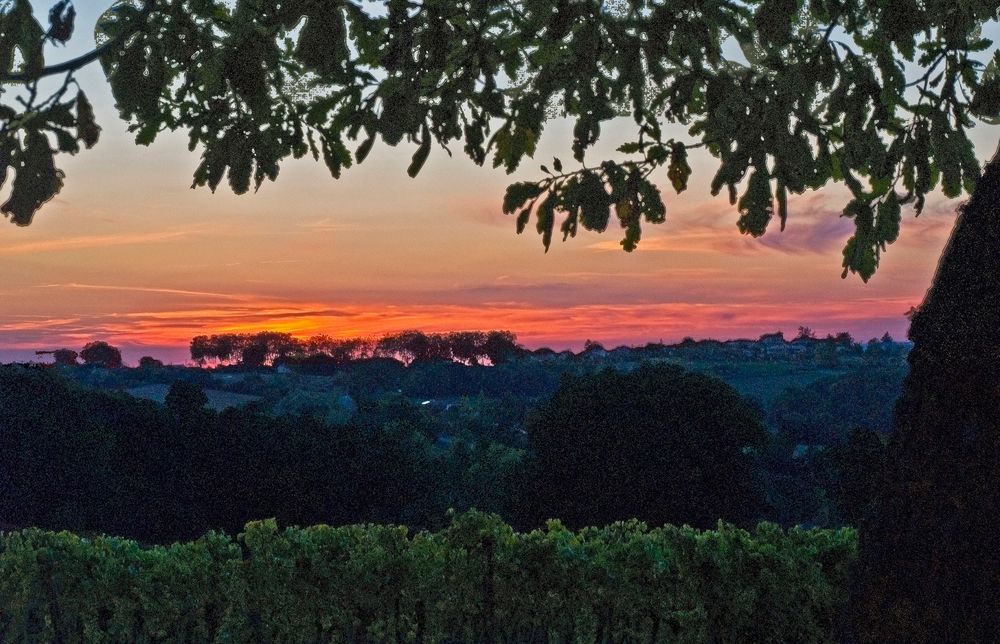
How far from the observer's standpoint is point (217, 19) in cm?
500

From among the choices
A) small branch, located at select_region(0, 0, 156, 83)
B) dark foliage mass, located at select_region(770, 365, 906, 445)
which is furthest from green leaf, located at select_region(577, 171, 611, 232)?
dark foliage mass, located at select_region(770, 365, 906, 445)

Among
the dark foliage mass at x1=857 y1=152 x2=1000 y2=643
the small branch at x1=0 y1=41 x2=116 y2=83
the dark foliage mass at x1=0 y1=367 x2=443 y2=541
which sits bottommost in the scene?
the dark foliage mass at x1=0 y1=367 x2=443 y2=541

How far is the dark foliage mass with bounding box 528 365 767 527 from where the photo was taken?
28312mm

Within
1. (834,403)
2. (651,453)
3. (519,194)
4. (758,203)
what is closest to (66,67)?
(519,194)

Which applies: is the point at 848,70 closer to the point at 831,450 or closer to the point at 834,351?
the point at 831,450

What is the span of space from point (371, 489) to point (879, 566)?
33.3 m

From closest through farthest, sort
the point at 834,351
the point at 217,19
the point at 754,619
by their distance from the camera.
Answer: the point at 217,19
the point at 754,619
the point at 834,351

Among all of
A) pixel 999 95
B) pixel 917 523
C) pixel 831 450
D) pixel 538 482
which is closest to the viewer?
pixel 917 523

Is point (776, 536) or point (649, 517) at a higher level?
point (776, 536)

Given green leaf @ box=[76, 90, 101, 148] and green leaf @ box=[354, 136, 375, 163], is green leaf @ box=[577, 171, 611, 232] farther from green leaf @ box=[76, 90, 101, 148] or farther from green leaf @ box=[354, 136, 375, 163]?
green leaf @ box=[76, 90, 101, 148]

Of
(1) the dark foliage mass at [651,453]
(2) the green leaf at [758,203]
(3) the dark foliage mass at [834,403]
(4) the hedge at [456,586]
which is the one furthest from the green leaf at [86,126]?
(3) the dark foliage mass at [834,403]

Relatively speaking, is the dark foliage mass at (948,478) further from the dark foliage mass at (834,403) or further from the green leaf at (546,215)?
the dark foliage mass at (834,403)

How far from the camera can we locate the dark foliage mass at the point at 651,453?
92.9 feet

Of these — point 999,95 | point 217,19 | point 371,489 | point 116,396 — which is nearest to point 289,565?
point 217,19
